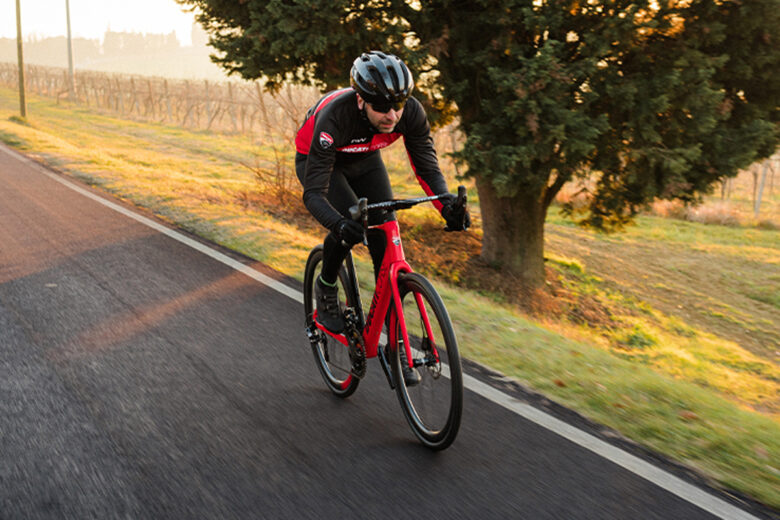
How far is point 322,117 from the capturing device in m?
3.65

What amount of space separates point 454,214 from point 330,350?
4.55 feet

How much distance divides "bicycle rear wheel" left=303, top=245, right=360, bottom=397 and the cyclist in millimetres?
113

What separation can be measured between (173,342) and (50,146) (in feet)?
48.8

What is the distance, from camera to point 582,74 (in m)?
8.22

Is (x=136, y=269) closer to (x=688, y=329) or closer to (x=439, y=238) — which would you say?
(x=439, y=238)

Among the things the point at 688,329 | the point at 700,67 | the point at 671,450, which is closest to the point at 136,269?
the point at 671,450

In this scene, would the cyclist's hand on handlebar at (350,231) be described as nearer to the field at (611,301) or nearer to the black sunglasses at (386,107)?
the black sunglasses at (386,107)

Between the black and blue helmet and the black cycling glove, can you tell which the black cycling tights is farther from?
the black and blue helmet

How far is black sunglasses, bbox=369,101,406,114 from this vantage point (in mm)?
3456

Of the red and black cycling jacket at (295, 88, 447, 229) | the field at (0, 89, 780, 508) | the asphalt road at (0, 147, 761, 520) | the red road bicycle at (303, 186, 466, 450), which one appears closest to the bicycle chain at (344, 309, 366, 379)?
the red road bicycle at (303, 186, 466, 450)

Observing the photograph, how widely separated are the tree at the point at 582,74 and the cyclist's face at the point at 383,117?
5.05 meters

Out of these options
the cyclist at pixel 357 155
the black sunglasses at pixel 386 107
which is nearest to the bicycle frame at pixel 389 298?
the cyclist at pixel 357 155

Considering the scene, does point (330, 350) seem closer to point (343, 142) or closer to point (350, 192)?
point (350, 192)

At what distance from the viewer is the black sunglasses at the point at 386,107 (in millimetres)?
3456
